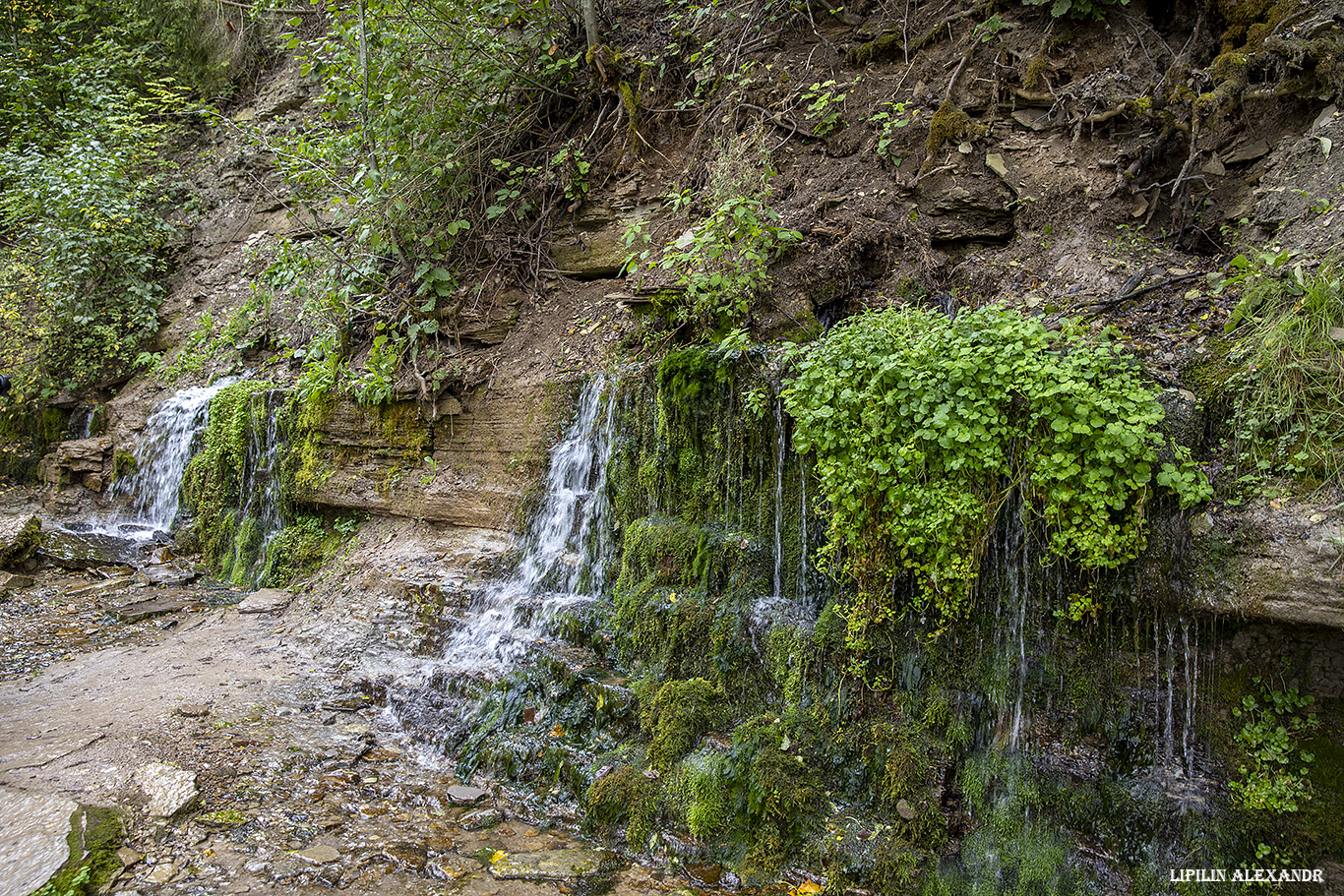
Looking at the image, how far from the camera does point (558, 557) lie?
20.8 ft

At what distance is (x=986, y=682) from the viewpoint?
13.5ft

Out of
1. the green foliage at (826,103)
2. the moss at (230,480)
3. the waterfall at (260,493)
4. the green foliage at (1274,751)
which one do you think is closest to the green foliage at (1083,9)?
the green foliage at (826,103)

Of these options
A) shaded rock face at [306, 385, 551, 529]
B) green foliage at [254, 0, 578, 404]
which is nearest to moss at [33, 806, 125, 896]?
shaded rock face at [306, 385, 551, 529]

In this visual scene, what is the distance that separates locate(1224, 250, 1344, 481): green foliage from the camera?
141 inches

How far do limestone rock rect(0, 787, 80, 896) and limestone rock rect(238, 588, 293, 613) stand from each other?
3.62 metres

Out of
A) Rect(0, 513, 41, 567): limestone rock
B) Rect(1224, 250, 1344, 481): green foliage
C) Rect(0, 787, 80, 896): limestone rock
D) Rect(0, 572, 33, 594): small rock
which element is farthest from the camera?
Rect(0, 513, 41, 567): limestone rock

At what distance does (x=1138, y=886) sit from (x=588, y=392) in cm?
522

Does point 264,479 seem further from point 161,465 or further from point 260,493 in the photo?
point 161,465

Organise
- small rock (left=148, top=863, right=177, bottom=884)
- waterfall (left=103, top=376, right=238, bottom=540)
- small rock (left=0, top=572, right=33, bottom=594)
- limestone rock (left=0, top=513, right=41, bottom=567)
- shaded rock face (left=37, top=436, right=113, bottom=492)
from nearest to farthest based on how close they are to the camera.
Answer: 1. small rock (left=148, top=863, right=177, bottom=884)
2. small rock (left=0, top=572, right=33, bottom=594)
3. limestone rock (left=0, top=513, right=41, bottom=567)
4. waterfall (left=103, top=376, right=238, bottom=540)
5. shaded rock face (left=37, top=436, right=113, bottom=492)

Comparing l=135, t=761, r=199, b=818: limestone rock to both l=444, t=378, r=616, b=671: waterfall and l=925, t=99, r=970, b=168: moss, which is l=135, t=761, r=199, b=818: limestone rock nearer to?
l=444, t=378, r=616, b=671: waterfall

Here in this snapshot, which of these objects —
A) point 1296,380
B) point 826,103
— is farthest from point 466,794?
point 826,103

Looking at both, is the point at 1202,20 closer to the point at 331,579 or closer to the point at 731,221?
the point at 731,221

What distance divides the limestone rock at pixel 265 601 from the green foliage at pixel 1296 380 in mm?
8236

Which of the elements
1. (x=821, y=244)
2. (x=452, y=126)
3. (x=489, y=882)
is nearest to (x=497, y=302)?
(x=452, y=126)
